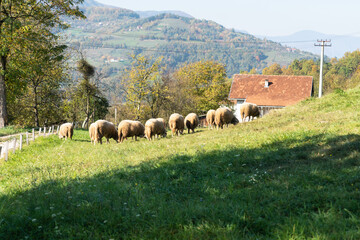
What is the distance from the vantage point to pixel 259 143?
11.8 metres

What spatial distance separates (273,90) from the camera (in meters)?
55.8

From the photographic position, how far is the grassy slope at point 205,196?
5.16m

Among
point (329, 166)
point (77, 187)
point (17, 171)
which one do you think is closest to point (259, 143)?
point (329, 166)

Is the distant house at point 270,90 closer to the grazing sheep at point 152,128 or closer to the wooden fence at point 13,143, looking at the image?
the grazing sheep at point 152,128

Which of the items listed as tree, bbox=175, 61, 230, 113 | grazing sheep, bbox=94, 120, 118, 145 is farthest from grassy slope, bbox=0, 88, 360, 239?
tree, bbox=175, 61, 230, 113

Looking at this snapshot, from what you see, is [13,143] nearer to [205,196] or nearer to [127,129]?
[127,129]

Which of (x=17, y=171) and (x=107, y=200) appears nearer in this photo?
(x=107, y=200)

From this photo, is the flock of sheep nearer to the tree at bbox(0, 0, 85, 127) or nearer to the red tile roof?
the tree at bbox(0, 0, 85, 127)

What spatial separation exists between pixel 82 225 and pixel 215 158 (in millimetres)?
5301

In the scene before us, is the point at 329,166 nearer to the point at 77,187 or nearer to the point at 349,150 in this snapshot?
the point at 349,150

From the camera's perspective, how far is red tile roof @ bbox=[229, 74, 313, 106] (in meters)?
54.1

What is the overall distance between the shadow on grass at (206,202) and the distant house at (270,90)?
4582cm

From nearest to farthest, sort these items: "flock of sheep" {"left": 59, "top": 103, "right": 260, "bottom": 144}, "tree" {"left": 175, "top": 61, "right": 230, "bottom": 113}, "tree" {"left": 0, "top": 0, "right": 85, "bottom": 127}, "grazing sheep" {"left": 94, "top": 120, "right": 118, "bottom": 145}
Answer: "grazing sheep" {"left": 94, "top": 120, "right": 118, "bottom": 145} → "flock of sheep" {"left": 59, "top": 103, "right": 260, "bottom": 144} → "tree" {"left": 0, "top": 0, "right": 85, "bottom": 127} → "tree" {"left": 175, "top": 61, "right": 230, "bottom": 113}

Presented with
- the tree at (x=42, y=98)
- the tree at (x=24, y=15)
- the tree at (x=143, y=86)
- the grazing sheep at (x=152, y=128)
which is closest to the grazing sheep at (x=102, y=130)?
the grazing sheep at (x=152, y=128)
